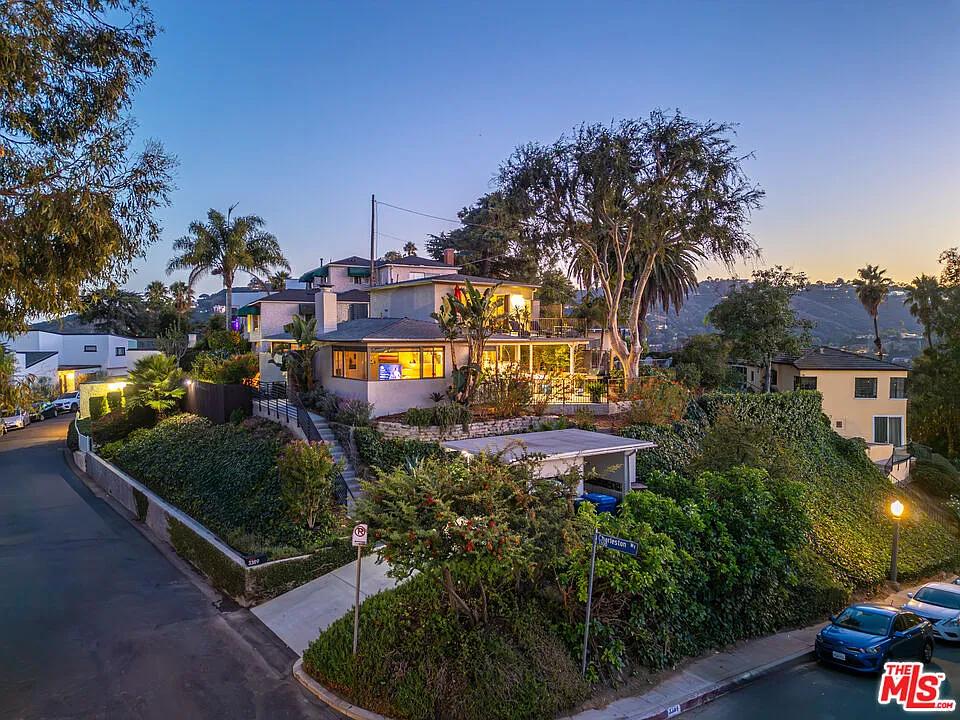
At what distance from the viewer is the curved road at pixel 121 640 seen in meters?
9.43

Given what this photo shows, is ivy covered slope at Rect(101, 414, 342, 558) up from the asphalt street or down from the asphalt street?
up

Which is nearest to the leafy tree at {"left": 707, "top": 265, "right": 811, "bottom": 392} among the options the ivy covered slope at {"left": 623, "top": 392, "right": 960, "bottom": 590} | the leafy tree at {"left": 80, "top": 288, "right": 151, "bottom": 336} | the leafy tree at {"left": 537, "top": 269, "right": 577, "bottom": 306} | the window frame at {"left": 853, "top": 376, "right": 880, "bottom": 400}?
the window frame at {"left": 853, "top": 376, "right": 880, "bottom": 400}

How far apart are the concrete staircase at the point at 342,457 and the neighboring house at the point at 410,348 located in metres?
1.70

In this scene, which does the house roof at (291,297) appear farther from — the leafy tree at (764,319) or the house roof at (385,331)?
the leafy tree at (764,319)

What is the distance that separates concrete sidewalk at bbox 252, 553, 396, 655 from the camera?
11836 millimetres

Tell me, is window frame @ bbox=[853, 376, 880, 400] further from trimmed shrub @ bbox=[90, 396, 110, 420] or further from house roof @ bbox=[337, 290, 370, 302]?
trimmed shrub @ bbox=[90, 396, 110, 420]

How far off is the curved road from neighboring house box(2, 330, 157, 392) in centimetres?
Answer: 4007

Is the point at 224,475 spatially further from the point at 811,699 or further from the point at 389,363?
the point at 811,699

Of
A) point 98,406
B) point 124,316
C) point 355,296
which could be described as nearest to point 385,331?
point 355,296

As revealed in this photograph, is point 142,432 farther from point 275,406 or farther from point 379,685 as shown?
point 379,685

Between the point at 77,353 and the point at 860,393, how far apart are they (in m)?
63.1

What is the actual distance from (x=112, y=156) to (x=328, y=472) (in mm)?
9107

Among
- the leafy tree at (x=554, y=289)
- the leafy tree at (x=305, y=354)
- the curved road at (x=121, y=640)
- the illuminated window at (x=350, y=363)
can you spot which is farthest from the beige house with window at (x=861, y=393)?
the curved road at (x=121, y=640)

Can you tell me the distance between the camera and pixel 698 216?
81.7 feet
